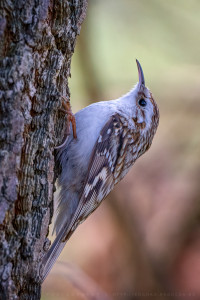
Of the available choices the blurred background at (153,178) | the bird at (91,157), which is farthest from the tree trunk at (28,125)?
the blurred background at (153,178)

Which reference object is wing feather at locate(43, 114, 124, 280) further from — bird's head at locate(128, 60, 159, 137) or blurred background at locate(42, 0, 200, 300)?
blurred background at locate(42, 0, 200, 300)

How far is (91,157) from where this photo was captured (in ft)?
9.14

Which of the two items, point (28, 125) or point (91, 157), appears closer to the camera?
point (28, 125)

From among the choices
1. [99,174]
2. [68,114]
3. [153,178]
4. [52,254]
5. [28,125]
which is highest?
[28,125]

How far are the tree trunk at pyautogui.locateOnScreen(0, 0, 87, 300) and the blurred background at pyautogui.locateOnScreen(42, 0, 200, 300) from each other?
10.4 feet

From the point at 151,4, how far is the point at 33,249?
435 centimetres

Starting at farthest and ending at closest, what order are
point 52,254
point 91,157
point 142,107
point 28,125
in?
point 142,107 < point 91,157 < point 52,254 < point 28,125

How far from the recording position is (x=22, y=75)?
1958 mm

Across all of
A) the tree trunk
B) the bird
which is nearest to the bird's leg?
the bird

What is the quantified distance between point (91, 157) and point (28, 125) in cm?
82

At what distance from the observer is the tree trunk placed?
6.27 ft

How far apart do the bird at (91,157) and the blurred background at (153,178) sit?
243cm

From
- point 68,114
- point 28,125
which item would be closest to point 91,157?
point 68,114

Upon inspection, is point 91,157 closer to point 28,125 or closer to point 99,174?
point 99,174
